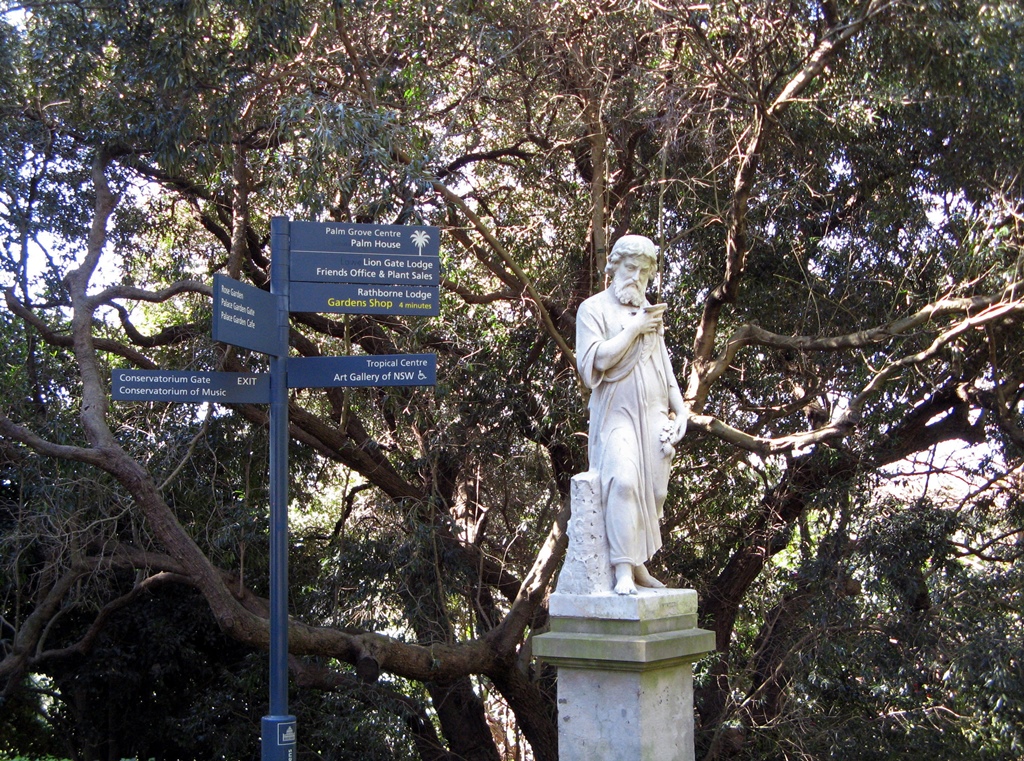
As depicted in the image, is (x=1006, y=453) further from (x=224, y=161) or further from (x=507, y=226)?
(x=224, y=161)

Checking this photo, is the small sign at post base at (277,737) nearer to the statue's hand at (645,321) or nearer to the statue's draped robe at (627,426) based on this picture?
the statue's draped robe at (627,426)

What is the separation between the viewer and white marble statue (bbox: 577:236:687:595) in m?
5.38

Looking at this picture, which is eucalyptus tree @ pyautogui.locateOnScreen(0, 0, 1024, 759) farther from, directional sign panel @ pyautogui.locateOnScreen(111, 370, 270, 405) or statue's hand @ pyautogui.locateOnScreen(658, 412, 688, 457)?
statue's hand @ pyautogui.locateOnScreen(658, 412, 688, 457)

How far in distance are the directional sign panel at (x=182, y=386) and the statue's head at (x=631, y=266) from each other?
1862mm

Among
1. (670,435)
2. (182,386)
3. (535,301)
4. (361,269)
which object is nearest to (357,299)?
(361,269)

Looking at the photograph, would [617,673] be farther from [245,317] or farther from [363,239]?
[363,239]

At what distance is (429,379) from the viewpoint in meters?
5.77

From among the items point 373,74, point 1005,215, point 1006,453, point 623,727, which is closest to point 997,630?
point 1006,453

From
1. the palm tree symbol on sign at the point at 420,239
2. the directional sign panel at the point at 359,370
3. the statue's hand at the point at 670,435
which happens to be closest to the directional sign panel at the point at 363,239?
the palm tree symbol on sign at the point at 420,239

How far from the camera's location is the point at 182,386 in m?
5.59

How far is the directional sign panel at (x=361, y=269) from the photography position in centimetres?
593

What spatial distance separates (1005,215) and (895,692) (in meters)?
3.95

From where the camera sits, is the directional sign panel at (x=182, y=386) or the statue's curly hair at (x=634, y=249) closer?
the directional sign panel at (x=182, y=386)

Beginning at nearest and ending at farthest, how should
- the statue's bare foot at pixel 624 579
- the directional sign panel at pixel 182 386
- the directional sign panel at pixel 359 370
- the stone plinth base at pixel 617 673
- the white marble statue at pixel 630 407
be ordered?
1. the stone plinth base at pixel 617 673
2. the statue's bare foot at pixel 624 579
3. the white marble statue at pixel 630 407
4. the directional sign panel at pixel 182 386
5. the directional sign panel at pixel 359 370
